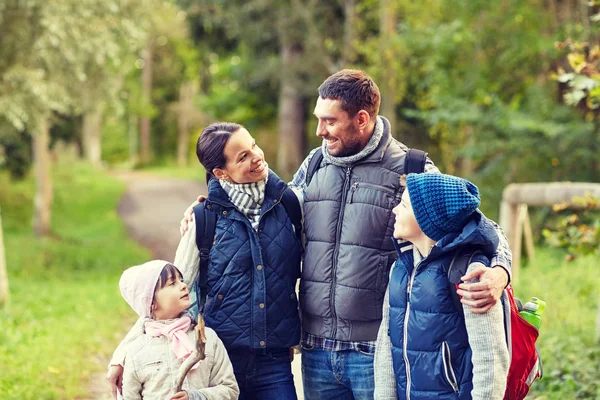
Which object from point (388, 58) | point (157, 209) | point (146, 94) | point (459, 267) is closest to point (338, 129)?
point (459, 267)

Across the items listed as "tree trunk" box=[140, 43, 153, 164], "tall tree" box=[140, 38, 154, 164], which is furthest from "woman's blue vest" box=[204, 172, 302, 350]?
"tall tree" box=[140, 38, 154, 164]

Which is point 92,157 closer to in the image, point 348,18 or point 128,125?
point 128,125

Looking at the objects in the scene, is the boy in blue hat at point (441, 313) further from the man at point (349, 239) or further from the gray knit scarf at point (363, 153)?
the gray knit scarf at point (363, 153)

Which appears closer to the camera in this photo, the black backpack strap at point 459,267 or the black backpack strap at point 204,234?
the black backpack strap at point 459,267

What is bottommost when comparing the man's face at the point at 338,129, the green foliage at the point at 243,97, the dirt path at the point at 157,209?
the dirt path at the point at 157,209

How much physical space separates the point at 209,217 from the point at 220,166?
23cm

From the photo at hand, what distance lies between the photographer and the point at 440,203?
2.68m

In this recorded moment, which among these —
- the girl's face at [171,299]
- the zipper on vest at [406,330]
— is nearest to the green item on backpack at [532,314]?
the zipper on vest at [406,330]

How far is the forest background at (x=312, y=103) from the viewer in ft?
22.8

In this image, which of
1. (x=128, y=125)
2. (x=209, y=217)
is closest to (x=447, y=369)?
(x=209, y=217)

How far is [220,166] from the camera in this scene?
3252 millimetres

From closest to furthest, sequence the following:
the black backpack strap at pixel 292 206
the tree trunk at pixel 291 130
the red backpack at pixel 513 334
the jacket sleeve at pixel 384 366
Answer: the red backpack at pixel 513 334, the jacket sleeve at pixel 384 366, the black backpack strap at pixel 292 206, the tree trunk at pixel 291 130

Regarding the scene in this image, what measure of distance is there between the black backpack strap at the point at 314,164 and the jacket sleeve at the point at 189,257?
58 centimetres

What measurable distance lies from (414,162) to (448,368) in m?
0.92
